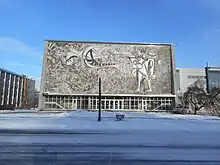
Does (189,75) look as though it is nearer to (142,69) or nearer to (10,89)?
(142,69)

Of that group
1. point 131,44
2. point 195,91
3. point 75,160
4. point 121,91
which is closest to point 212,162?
point 75,160

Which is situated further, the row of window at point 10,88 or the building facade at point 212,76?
the building facade at point 212,76

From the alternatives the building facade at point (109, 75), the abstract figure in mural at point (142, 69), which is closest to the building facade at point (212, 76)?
the building facade at point (109, 75)

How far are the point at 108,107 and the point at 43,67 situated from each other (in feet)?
54.1

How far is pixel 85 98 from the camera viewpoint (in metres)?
53.6

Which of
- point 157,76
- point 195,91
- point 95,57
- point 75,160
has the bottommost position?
point 75,160

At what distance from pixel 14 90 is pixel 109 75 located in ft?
142

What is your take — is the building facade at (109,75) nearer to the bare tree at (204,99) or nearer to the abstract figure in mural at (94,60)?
the abstract figure in mural at (94,60)

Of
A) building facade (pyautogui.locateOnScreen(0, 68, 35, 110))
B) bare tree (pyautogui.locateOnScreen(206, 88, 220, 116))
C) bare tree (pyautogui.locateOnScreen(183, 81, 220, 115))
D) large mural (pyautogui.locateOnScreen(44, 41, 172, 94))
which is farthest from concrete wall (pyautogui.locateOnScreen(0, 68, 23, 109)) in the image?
bare tree (pyautogui.locateOnScreen(206, 88, 220, 116))

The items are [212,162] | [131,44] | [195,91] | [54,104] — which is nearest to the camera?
[212,162]

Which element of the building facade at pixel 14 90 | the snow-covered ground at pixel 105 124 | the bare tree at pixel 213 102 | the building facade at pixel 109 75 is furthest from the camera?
the building facade at pixel 14 90

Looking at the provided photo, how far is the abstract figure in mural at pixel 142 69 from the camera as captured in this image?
54875mm

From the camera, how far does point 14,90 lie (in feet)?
275

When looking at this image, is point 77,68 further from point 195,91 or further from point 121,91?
point 195,91
